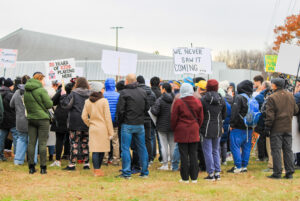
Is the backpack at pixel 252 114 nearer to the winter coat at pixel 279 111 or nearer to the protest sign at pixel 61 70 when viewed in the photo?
the winter coat at pixel 279 111

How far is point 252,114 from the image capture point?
32.3ft

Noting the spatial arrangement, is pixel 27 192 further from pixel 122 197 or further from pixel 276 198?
pixel 276 198

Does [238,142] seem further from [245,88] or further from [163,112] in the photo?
[163,112]

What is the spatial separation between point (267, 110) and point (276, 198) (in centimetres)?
227

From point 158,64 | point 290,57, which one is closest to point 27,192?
point 290,57

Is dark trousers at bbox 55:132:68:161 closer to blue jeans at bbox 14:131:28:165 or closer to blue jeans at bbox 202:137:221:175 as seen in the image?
blue jeans at bbox 14:131:28:165

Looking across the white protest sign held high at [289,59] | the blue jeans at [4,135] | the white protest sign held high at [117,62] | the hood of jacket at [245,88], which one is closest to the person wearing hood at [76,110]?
the blue jeans at [4,135]

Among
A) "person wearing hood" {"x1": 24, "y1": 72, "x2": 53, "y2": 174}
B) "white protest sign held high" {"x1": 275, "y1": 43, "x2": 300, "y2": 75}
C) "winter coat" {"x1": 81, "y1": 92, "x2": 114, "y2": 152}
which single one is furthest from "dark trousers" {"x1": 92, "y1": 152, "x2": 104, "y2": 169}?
"white protest sign held high" {"x1": 275, "y1": 43, "x2": 300, "y2": 75}

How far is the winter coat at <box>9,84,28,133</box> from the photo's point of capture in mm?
10602

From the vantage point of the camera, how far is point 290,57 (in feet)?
37.1

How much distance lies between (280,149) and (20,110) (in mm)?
5948

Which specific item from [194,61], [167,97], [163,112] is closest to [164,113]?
[163,112]

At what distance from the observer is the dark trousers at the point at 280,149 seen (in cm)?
942

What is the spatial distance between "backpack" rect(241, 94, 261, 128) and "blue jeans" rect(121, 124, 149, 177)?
92.5 inches
